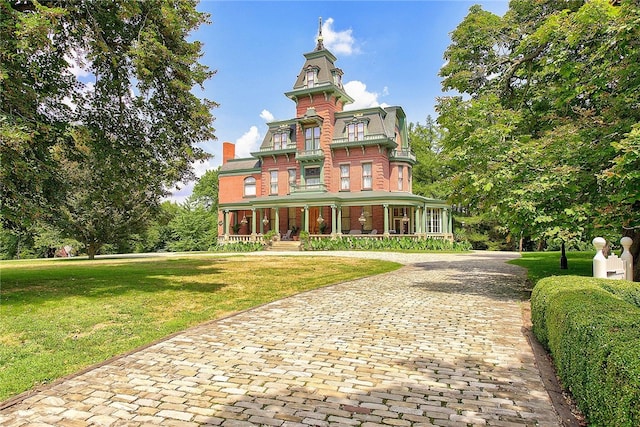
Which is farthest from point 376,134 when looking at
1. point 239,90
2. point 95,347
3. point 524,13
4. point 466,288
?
point 95,347

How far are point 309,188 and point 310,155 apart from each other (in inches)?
110

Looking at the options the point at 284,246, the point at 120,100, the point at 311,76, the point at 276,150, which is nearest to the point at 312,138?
the point at 276,150

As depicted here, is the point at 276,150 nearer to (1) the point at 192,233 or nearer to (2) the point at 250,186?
(2) the point at 250,186

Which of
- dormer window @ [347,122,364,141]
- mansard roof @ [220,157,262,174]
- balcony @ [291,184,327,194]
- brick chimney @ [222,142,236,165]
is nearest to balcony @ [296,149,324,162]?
balcony @ [291,184,327,194]

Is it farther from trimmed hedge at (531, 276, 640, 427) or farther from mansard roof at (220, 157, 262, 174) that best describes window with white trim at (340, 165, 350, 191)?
trimmed hedge at (531, 276, 640, 427)

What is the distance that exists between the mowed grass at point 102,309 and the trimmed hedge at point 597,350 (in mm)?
5003

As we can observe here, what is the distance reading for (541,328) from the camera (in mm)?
5344

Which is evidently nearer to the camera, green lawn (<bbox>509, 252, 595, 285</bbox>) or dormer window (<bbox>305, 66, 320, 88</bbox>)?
green lawn (<bbox>509, 252, 595, 285</bbox>)

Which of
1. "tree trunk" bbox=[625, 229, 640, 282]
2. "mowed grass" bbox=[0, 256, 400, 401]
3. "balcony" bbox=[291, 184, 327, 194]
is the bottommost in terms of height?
"mowed grass" bbox=[0, 256, 400, 401]

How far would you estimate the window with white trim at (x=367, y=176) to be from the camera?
32188mm

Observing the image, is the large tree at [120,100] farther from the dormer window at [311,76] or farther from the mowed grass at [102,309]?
the dormer window at [311,76]

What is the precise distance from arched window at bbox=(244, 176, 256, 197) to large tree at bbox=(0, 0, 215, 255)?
84.4 feet

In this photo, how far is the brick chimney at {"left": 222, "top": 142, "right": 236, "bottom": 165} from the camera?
41.1 metres

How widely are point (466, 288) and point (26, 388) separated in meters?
9.52
